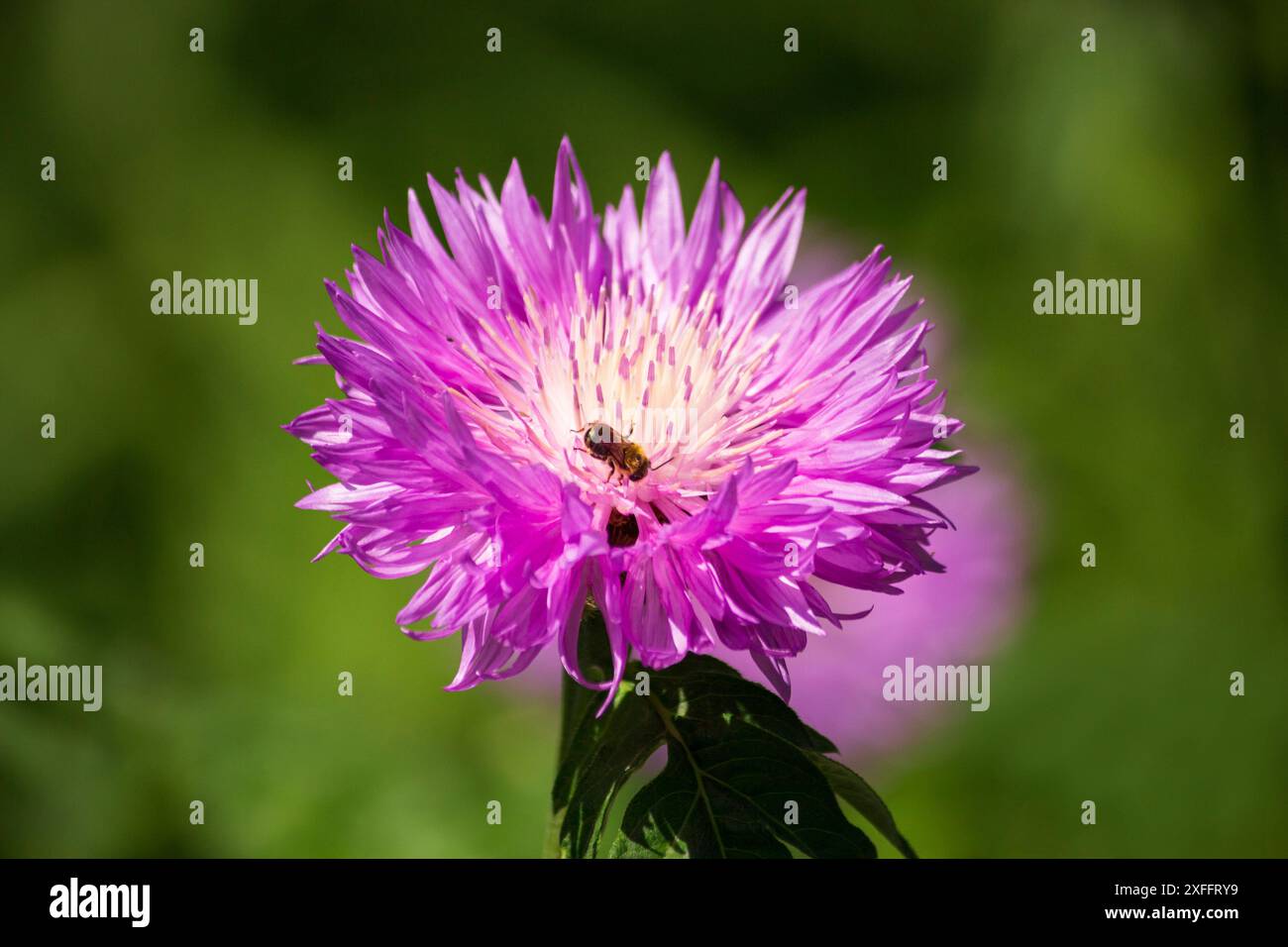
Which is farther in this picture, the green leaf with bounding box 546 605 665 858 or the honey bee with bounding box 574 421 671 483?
the honey bee with bounding box 574 421 671 483

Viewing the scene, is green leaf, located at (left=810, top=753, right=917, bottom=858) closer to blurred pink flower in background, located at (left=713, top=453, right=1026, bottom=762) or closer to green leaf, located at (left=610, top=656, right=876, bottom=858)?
green leaf, located at (left=610, top=656, right=876, bottom=858)

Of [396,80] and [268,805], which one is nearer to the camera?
[268,805]

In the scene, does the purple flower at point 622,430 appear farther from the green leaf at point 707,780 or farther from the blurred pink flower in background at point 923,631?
the blurred pink flower in background at point 923,631

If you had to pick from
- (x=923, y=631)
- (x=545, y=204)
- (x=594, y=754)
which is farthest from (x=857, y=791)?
(x=545, y=204)

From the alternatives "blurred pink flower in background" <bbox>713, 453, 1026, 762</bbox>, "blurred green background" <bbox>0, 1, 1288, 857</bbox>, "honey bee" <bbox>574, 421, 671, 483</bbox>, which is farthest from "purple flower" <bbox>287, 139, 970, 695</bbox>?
"blurred green background" <bbox>0, 1, 1288, 857</bbox>

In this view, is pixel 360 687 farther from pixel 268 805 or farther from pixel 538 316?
pixel 538 316
